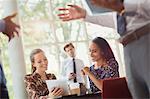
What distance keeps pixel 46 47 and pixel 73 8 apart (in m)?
0.46

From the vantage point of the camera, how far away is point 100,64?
3023mm

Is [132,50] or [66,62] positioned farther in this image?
[66,62]

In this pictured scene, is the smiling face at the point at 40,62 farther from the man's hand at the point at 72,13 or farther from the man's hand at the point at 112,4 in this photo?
the man's hand at the point at 112,4

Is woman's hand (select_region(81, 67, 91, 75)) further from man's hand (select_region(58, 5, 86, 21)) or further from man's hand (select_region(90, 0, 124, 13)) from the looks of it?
man's hand (select_region(90, 0, 124, 13))

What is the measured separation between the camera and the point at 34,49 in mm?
2945

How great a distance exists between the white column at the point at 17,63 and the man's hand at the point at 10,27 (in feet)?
0.17

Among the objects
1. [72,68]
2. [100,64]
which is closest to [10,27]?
[72,68]

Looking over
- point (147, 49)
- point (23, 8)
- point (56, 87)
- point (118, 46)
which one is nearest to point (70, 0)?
point (23, 8)

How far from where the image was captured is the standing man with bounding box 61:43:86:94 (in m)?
2.97

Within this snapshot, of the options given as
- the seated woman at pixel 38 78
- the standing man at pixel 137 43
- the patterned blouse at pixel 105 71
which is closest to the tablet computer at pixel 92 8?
the standing man at pixel 137 43

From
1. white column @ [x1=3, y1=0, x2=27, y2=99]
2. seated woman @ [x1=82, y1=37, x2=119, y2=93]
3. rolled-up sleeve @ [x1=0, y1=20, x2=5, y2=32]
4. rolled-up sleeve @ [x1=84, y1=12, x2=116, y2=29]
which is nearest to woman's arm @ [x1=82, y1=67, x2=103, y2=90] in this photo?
seated woman @ [x1=82, y1=37, x2=119, y2=93]

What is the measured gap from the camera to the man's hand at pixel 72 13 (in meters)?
2.95

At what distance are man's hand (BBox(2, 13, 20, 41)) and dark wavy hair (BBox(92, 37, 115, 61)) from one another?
762 mm

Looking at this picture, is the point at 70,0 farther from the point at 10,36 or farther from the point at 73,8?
the point at 10,36
